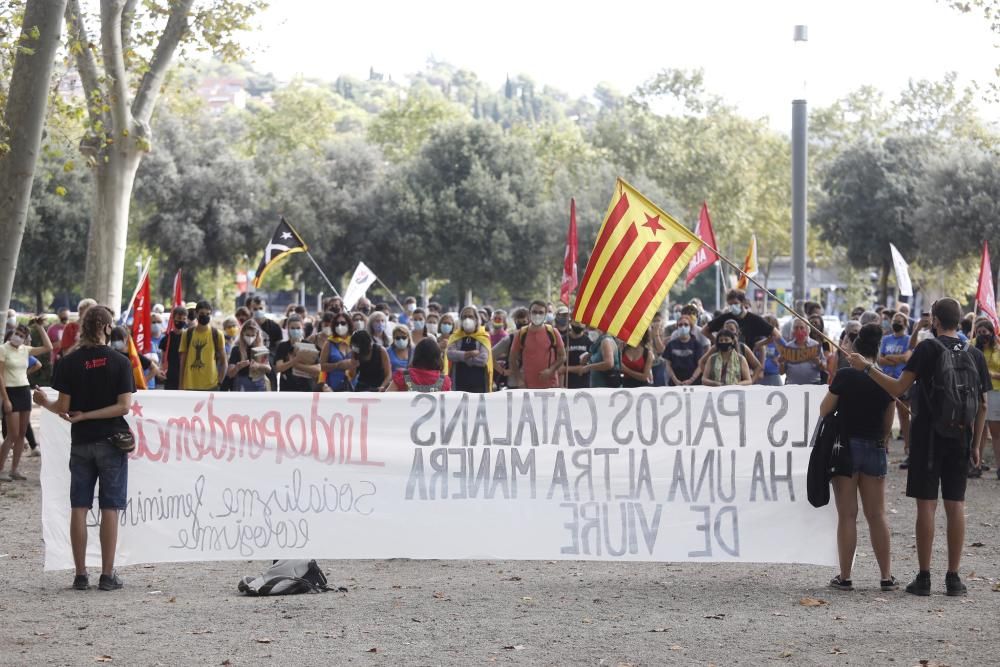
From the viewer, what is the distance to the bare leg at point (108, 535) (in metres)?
8.07

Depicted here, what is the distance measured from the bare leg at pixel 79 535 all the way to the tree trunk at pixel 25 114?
462cm

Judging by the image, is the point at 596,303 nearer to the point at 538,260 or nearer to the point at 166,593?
the point at 166,593

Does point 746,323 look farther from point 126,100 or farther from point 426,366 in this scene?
point 126,100

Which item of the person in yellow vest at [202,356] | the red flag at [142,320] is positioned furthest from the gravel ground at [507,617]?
the red flag at [142,320]

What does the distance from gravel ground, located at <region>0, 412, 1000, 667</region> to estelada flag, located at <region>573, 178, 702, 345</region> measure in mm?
1688

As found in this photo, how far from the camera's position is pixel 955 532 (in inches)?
308

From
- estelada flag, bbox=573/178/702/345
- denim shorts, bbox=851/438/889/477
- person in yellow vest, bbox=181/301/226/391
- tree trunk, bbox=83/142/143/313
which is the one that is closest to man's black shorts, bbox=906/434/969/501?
denim shorts, bbox=851/438/889/477

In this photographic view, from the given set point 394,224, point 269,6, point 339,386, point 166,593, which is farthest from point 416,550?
point 394,224

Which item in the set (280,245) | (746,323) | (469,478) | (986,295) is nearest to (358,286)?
(280,245)

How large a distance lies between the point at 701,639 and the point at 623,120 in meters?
69.0

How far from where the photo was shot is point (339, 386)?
13.9 meters

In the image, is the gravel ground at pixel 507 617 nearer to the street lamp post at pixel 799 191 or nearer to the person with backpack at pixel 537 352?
the person with backpack at pixel 537 352

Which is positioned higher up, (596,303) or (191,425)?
(596,303)

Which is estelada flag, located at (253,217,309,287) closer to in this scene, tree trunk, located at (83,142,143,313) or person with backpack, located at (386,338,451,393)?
tree trunk, located at (83,142,143,313)
